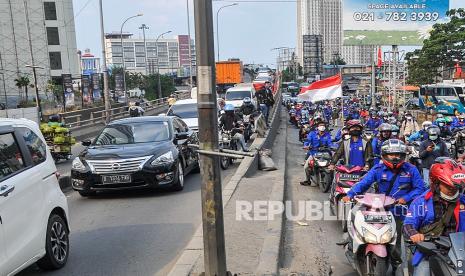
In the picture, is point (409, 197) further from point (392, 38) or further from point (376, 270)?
point (392, 38)

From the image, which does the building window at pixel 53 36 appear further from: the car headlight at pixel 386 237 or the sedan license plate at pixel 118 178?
the car headlight at pixel 386 237

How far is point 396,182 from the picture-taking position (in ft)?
19.1

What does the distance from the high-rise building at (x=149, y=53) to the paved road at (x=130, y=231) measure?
356ft

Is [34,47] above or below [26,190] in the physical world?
→ above

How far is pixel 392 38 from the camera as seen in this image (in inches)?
1024

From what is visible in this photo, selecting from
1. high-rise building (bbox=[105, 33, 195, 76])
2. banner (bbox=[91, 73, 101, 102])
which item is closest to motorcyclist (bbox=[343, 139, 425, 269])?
banner (bbox=[91, 73, 101, 102])

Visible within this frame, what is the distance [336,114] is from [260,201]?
92.8 feet

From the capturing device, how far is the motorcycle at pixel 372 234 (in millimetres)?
4723

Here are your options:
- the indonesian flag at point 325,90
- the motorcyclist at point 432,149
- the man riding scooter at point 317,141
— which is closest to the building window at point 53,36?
the indonesian flag at point 325,90

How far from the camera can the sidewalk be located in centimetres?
533

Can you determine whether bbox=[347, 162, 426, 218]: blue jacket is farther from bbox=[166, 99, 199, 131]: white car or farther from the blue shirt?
bbox=[166, 99, 199, 131]: white car

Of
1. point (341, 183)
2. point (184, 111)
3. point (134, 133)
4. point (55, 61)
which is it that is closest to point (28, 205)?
point (341, 183)

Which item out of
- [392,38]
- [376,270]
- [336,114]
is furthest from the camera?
[336,114]

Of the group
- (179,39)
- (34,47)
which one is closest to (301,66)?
(179,39)
